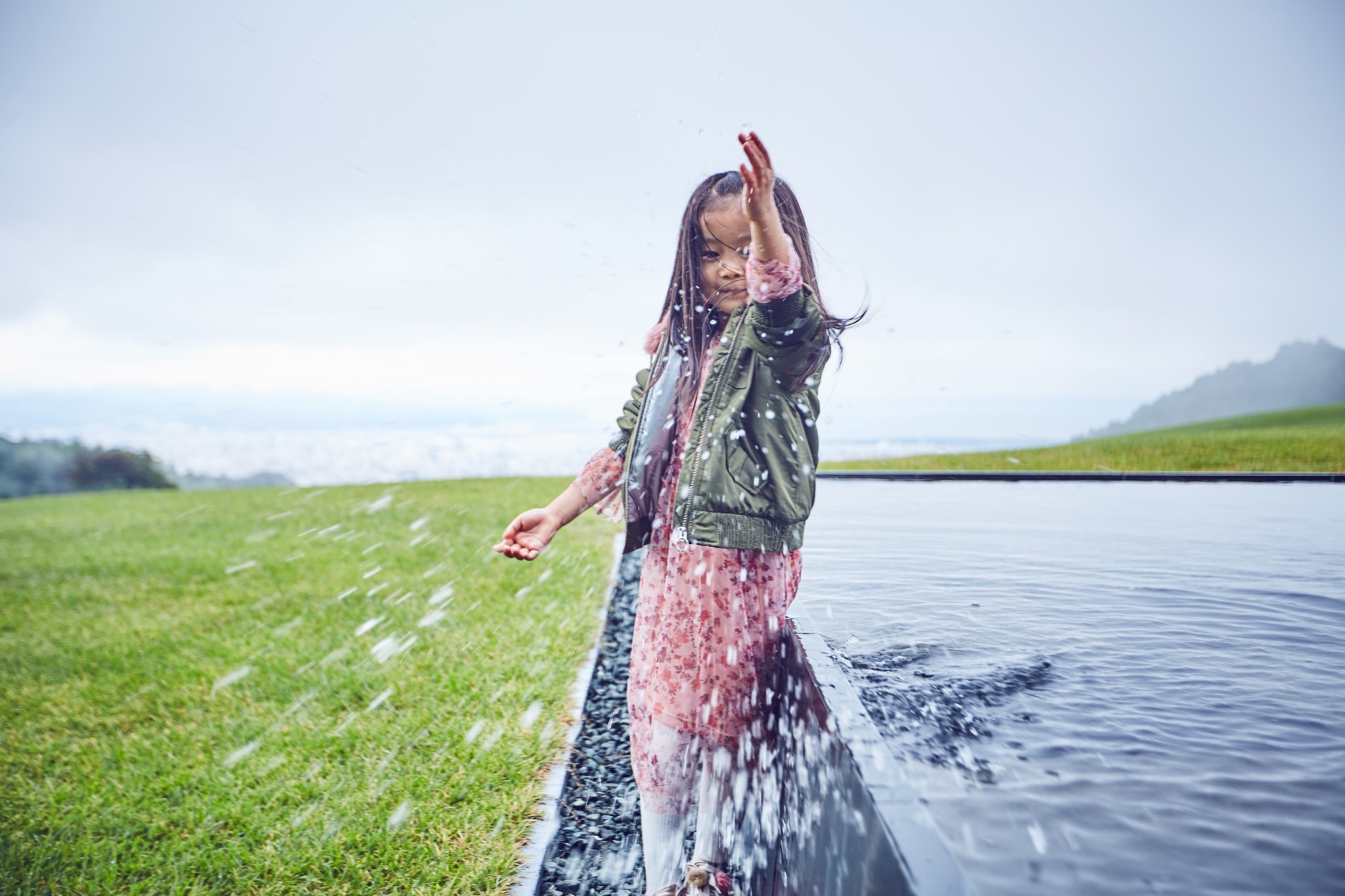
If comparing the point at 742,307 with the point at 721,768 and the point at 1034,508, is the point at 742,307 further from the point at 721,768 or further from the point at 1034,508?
the point at 1034,508

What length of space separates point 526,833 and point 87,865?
4.44 ft

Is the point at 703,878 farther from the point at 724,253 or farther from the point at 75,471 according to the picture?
the point at 75,471

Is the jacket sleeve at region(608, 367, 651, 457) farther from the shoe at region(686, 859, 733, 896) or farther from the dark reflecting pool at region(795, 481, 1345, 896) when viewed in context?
the shoe at region(686, 859, 733, 896)

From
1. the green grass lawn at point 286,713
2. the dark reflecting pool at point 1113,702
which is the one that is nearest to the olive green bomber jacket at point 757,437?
the dark reflecting pool at point 1113,702

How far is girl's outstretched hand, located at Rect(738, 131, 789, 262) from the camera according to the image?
1451 mm

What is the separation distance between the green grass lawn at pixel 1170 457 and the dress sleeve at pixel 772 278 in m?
7.24

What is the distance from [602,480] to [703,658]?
553 mm

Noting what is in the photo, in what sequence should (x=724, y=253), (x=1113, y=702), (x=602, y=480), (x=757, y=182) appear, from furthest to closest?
(x=602, y=480) → (x=724, y=253) → (x=757, y=182) → (x=1113, y=702)

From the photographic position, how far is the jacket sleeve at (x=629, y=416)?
2.02 meters

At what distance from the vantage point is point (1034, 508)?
16.6 ft

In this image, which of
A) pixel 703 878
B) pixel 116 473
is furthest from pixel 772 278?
pixel 116 473

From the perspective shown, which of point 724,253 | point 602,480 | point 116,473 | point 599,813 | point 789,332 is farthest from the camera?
point 116,473

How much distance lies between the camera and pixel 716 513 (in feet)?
5.48

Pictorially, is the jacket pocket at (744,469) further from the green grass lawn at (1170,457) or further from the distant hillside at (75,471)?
the distant hillside at (75,471)
